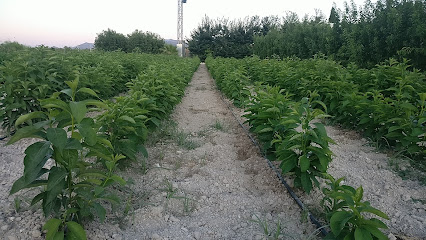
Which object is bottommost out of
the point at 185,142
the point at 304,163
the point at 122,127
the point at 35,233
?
the point at 185,142

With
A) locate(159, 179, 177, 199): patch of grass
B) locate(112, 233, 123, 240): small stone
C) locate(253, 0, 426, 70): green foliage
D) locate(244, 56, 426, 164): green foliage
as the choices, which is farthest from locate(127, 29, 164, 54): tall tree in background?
locate(112, 233, 123, 240): small stone

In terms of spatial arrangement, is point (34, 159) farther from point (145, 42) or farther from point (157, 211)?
point (145, 42)

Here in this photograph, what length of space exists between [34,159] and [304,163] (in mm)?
2099

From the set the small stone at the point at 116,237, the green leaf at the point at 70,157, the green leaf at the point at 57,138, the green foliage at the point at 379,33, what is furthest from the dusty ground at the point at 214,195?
the green foliage at the point at 379,33

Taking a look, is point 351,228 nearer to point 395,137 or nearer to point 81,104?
point 81,104

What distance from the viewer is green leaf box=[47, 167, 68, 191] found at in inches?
76.2

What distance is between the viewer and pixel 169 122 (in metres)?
5.99

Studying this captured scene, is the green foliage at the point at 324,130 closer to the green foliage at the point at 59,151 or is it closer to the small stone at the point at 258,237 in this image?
the small stone at the point at 258,237

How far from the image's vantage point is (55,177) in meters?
1.97

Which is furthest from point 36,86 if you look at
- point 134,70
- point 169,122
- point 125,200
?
point 134,70

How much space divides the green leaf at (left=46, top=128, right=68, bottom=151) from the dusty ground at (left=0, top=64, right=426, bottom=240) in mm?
973

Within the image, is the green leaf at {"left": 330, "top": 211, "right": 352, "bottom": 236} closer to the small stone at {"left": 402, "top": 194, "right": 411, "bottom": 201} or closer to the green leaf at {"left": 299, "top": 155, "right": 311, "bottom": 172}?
the green leaf at {"left": 299, "top": 155, "right": 311, "bottom": 172}

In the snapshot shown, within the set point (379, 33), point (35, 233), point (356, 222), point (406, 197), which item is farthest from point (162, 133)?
point (379, 33)

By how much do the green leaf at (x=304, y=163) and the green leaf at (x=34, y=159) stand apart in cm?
199
